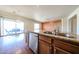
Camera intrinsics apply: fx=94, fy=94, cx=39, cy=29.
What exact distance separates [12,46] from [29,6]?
0.56 m

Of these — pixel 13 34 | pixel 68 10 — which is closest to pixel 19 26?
pixel 13 34

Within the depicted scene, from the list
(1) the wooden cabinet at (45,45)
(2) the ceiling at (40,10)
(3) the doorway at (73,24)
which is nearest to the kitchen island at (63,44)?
(1) the wooden cabinet at (45,45)

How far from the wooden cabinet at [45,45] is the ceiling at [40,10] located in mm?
450

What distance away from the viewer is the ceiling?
111cm

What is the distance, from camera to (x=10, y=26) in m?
1.16

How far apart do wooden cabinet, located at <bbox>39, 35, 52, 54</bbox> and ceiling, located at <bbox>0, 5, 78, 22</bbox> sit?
1.48 feet

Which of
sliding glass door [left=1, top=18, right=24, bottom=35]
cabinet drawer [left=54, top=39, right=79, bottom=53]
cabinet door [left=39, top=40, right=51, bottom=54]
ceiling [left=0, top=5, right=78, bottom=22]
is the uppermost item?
ceiling [left=0, top=5, right=78, bottom=22]

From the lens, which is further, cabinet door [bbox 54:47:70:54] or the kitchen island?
cabinet door [bbox 54:47:70:54]

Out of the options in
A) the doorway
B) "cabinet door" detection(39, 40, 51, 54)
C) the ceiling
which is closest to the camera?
the ceiling

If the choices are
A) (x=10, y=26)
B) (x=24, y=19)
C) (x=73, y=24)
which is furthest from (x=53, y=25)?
(x=10, y=26)

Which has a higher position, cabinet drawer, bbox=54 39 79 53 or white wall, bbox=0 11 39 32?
white wall, bbox=0 11 39 32

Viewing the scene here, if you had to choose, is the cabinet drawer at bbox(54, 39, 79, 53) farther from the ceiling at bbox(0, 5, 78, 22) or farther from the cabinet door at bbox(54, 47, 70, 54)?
the ceiling at bbox(0, 5, 78, 22)

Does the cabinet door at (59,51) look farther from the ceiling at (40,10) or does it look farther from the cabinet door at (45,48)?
the ceiling at (40,10)

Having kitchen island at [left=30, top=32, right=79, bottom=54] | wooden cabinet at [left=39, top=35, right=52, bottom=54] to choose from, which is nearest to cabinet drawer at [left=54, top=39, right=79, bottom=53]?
kitchen island at [left=30, top=32, right=79, bottom=54]
